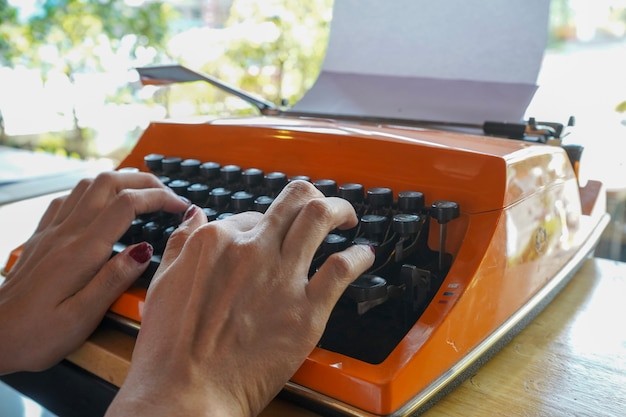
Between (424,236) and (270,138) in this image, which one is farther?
(270,138)

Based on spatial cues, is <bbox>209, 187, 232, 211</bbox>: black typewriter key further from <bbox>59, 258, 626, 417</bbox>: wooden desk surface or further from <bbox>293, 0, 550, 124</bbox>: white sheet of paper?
<bbox>293, 0, 550, 124</bbox>: white sheet of paper

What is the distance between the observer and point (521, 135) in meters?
0.91

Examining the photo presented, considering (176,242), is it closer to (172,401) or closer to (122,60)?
(172,401)

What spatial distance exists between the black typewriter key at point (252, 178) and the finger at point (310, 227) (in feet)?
0.87

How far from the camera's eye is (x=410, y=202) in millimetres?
616

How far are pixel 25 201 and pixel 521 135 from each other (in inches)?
46.2

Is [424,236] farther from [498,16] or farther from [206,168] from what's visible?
[498,16]

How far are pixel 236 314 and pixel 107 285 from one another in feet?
0.83

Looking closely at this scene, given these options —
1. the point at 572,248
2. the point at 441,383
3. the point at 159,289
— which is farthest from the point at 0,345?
the point at 572,248

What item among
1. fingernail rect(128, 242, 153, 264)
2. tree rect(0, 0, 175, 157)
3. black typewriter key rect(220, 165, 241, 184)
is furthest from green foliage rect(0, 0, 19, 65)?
fingernail rect(128, 242, 153, 264)

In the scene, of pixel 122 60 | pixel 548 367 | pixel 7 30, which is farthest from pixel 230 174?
pixel 7 30

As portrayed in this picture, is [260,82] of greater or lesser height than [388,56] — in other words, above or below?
below

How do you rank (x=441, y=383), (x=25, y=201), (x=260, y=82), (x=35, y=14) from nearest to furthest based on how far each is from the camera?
(x=441, y=383), (x=25, y=201), (x=35, y=14), (x=260, y=82)

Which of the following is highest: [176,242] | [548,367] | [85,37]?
[85,37]
